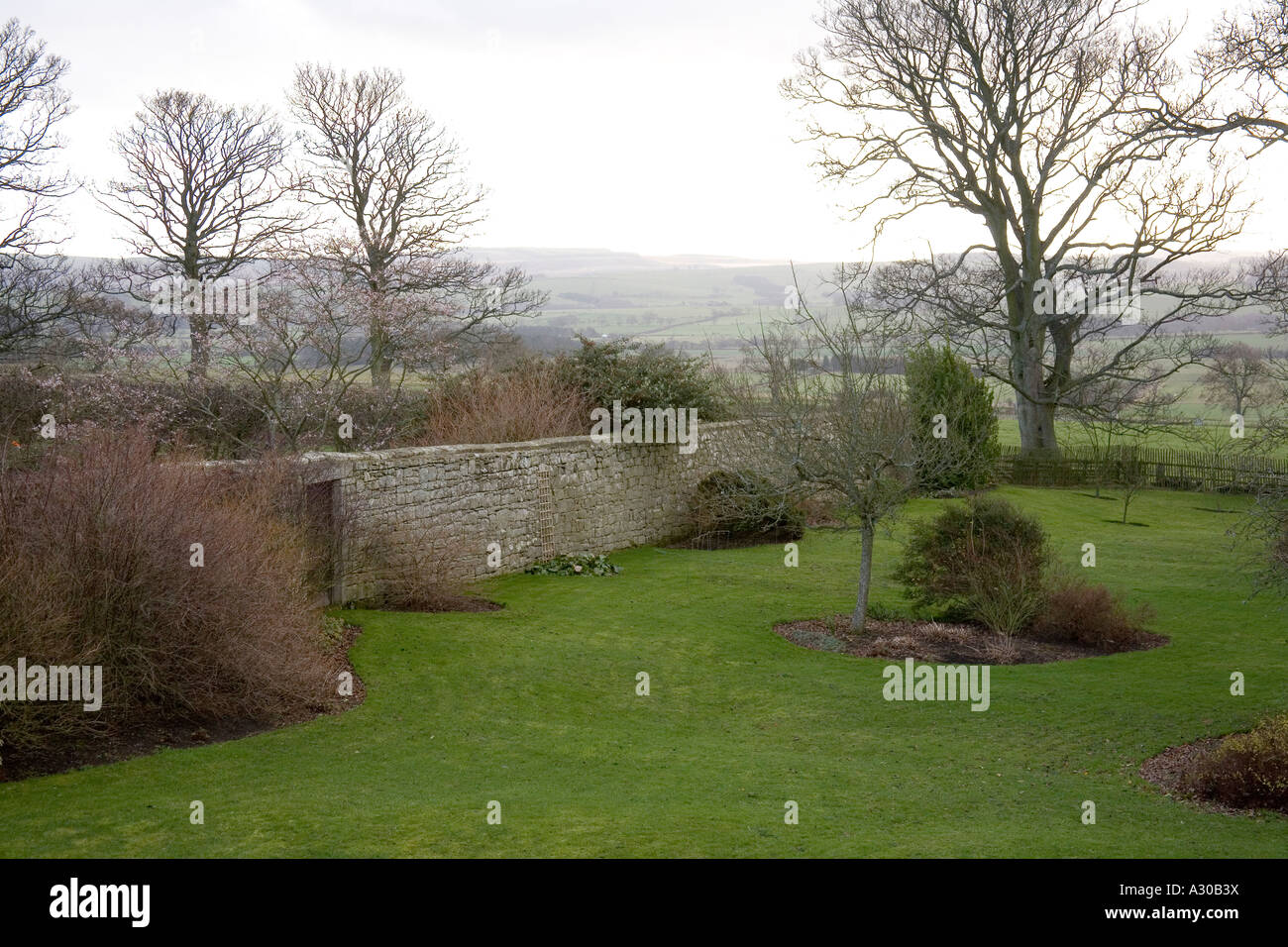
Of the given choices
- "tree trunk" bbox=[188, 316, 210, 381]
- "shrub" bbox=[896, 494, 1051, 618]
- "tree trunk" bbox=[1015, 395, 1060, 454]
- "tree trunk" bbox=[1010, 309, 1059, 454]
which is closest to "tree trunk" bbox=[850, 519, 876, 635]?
"shrub" bbox=[896, 494, 1051, 618]

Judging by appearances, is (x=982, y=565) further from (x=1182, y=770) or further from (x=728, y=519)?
(x=728, y=519)

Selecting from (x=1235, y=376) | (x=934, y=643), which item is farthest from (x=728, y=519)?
(x=1235, y=376)

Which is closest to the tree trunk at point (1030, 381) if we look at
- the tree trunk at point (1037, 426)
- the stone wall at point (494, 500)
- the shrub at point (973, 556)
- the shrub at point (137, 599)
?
the tree trunk at point (1037, 426)

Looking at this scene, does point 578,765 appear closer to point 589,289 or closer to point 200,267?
point 200,267

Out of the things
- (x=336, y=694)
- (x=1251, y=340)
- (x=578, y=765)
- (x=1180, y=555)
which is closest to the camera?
(x=578, y=765)

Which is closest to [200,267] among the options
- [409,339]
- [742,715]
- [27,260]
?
[27,260]

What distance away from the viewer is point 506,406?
19.3 meters

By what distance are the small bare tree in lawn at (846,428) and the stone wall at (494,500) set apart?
461 centimetres

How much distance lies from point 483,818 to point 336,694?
416cm

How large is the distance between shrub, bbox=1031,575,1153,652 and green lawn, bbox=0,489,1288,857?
0.60m

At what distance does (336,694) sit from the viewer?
34.2ft

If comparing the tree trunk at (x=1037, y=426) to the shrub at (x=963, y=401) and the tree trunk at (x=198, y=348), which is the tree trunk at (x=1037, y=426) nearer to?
the shrub at (x=963, y=401)

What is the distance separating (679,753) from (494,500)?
851 centimetres

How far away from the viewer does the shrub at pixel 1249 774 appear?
788 cm
